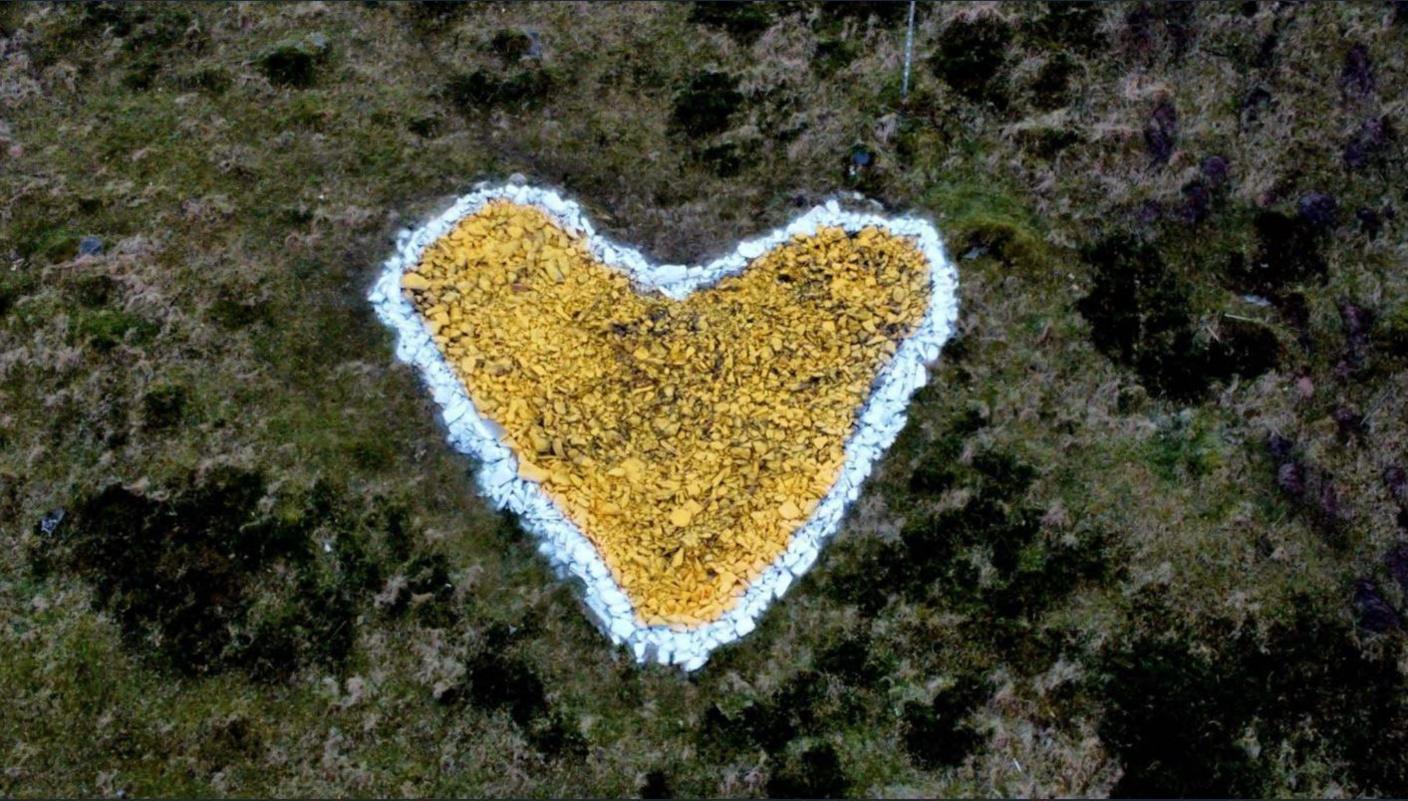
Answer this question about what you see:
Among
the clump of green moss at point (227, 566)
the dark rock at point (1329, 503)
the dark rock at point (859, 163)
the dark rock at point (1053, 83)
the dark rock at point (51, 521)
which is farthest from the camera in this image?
the dark rock at point (1053, 83)

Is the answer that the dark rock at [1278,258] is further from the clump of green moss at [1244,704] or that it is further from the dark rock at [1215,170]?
the clump of green moss at [1244,704]

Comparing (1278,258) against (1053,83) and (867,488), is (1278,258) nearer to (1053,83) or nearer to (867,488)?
(1053,83)

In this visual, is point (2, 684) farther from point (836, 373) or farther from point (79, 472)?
point (836, 373)

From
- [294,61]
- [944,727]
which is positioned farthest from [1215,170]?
[294,61]

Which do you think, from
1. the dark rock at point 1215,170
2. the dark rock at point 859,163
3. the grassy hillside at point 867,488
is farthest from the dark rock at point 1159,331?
the dark rock at point 859,163

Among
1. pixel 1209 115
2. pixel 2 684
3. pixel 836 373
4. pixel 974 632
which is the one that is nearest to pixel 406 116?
pixel 836 373

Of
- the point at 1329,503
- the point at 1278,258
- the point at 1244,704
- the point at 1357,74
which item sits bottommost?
the point at 1244,704
